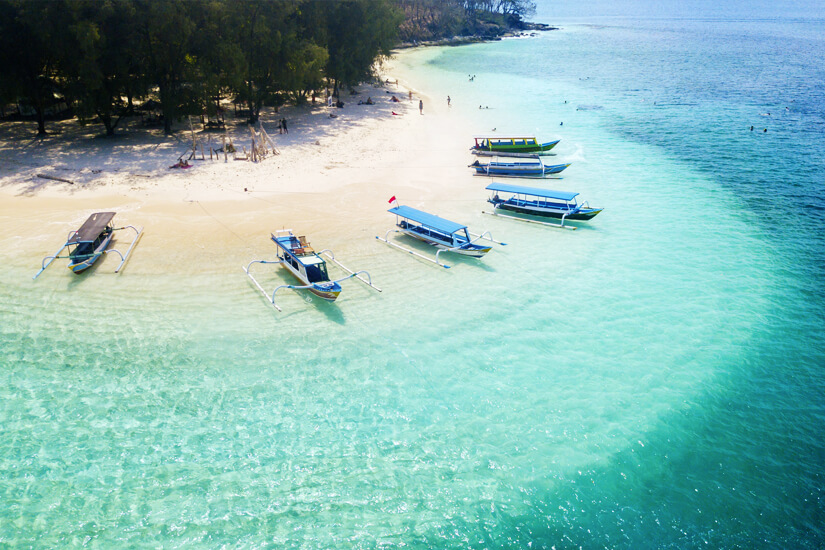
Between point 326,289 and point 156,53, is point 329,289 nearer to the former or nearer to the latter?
point 326,289

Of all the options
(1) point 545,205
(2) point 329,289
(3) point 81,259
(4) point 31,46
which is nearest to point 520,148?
(1) point 545,205

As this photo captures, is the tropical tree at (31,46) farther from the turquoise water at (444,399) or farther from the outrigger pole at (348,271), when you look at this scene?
the outrigger pole at (348,271)

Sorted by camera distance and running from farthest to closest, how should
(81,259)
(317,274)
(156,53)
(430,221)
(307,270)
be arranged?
(156,53), (430,221), (81,259), (317,274), (307,270)

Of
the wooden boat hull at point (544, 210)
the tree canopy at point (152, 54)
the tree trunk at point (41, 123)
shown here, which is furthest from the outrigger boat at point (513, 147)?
the tree trunk at point (41, 123)

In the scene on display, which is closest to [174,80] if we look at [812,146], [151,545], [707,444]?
[151,545]

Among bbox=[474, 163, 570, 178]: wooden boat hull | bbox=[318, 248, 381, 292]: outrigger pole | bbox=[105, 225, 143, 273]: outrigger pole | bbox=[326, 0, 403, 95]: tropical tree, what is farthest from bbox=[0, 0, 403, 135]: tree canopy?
bbox=[318, 248, 381, 292]: outrigger pole
